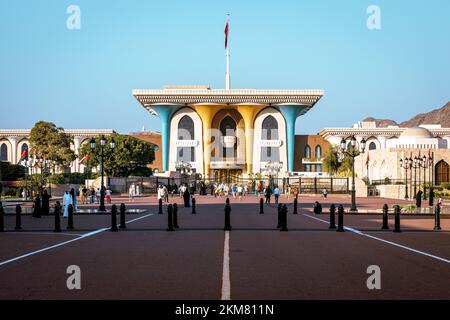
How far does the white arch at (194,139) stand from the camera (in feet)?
390

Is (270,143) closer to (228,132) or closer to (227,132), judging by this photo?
(228,132)

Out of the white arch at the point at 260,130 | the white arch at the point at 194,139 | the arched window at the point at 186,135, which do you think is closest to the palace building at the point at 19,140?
the white arch at the point at 194,139

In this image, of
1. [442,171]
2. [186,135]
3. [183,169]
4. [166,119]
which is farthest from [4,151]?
[442,171]

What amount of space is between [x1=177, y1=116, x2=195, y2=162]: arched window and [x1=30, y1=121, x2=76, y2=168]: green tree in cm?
3419

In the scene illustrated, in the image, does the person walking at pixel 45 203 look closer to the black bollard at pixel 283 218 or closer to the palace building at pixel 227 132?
the black bollard at pixel 283 218

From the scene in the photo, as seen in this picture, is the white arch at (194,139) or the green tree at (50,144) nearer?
the green tree at (50,144)

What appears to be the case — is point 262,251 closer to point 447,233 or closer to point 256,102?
point 447,233

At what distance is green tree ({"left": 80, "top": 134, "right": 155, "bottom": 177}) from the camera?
302 feet

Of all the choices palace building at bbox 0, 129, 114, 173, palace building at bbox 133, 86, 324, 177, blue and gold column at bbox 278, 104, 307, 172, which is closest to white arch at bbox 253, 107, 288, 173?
palace building at bbox 133, 86, 324, 177

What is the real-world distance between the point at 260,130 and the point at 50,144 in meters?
45.9

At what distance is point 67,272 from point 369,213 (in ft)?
78.2

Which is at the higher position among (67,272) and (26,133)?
(26,133)
